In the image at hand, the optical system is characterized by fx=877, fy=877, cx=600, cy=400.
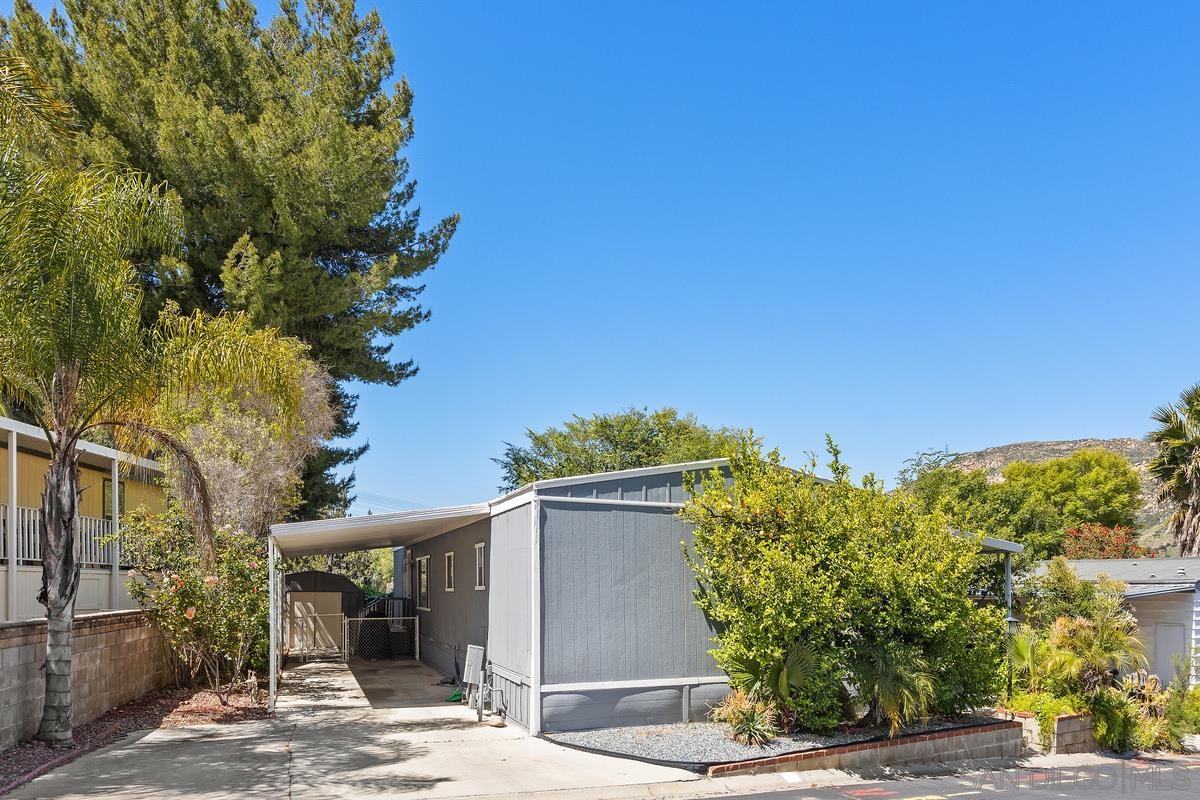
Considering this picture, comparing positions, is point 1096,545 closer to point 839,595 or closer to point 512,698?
point 839,595

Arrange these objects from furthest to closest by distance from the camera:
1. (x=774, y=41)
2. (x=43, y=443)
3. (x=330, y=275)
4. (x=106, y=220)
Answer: (x=330, y=275), (x=774, y=41), (x=43, y=443), (x=106, y=220)

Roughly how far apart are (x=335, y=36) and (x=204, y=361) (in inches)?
605

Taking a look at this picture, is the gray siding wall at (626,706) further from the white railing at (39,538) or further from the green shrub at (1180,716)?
the green shrub at (1180,716)

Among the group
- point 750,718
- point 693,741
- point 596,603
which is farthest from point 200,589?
point 750,718

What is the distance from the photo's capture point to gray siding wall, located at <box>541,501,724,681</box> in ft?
35.6

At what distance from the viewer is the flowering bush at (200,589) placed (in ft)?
41.7

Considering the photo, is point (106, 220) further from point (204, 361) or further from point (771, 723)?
point (771, 723)

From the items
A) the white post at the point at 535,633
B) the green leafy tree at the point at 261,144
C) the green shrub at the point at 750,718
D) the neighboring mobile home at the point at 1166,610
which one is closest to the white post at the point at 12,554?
the white post at the point at 535,633

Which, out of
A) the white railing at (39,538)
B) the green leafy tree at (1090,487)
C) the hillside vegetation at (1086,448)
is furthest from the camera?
the hillside vegetation at (1086,448)

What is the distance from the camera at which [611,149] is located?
19.4m

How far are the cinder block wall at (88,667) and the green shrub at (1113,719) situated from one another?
14.0 metres

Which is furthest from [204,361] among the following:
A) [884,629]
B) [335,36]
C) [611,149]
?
[335,36]

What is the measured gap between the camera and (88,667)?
11.1 meters

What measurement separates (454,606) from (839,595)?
28.4ft
